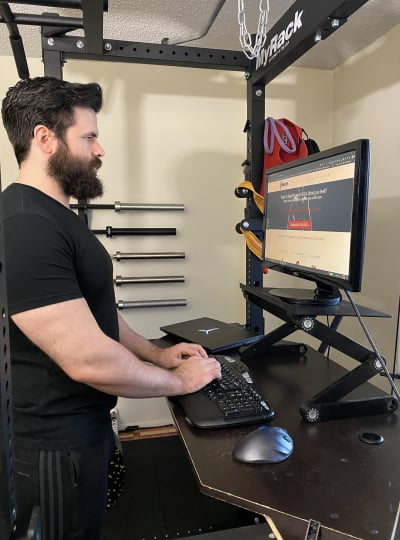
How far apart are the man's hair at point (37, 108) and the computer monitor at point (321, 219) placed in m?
0.63

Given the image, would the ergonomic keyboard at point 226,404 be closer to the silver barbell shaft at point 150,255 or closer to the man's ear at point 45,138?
the man's ear at point 45,138

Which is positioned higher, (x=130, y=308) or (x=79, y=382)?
(x=79, y=382)

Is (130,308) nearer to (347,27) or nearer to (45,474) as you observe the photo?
(45,474)

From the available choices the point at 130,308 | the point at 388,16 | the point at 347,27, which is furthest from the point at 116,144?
the point at 388,16

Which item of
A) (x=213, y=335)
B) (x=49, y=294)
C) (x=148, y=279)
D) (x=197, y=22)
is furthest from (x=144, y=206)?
(x=49, y=294)

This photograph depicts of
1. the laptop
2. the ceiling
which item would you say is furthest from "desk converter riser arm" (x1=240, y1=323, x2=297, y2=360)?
the ceiling

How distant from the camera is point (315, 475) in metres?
0.71

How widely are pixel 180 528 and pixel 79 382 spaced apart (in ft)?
3.54

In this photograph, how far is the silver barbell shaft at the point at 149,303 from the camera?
2277 millimetres

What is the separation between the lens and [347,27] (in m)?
1.92

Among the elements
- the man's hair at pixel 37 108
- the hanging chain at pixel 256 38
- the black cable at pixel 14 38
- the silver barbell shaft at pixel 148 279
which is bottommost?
the silver barbell shaft at pixel 148 279

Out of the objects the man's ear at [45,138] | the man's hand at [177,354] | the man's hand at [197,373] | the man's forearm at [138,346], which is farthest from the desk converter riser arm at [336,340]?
the man's ear at [45,138]

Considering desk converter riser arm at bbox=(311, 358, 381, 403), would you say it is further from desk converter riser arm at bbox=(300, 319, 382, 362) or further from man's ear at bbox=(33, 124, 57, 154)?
man's ear at bbox=(33, 124, 57, 154)

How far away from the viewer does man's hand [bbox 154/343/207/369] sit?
3.89 ft
